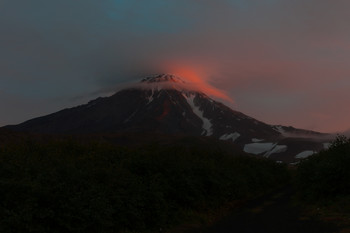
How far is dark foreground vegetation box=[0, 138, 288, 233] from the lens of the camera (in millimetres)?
10305

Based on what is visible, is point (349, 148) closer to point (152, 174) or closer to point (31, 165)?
point (152, 174)

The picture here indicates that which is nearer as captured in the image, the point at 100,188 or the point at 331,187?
the point at 100,188

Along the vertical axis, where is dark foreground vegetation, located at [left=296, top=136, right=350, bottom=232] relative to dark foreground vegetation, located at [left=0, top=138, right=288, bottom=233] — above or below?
below

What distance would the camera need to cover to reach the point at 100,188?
12.9 meters

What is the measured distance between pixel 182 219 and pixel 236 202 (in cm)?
942

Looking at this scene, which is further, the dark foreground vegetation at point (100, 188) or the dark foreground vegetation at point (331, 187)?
the dark foreground vegetation at point (331, 187)

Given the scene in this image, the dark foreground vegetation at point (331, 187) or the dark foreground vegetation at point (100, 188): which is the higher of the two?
the dark foreground vegetation at point (100, 188)

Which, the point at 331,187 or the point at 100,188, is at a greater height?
the point at 100,188

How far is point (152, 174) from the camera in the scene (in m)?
17.2

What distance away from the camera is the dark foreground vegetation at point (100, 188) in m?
10.3

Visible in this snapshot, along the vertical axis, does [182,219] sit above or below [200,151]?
below

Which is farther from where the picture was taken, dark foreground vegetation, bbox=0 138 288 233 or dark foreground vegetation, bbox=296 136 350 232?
dark foreground vegetation, bbox=296 136 350 232

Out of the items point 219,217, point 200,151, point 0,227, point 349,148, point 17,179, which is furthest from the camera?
point 200,151

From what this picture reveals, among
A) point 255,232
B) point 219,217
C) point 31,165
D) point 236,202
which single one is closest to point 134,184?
point 31,165
